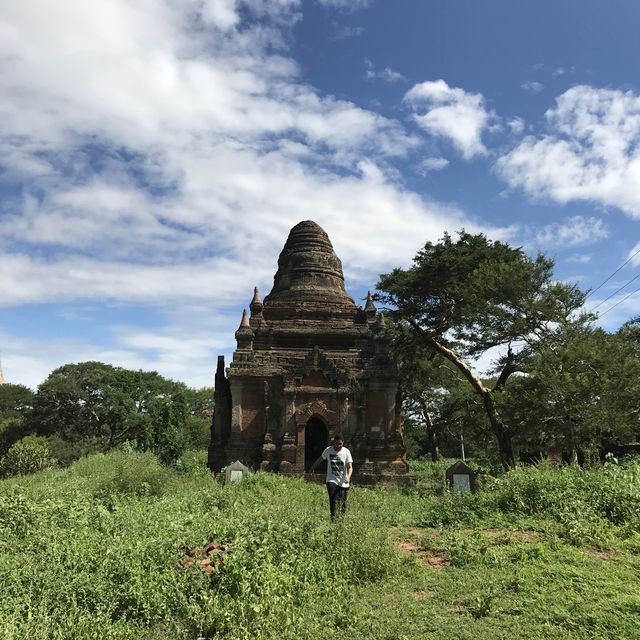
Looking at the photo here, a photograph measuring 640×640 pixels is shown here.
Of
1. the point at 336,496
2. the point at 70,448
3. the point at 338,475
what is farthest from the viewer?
the point at 70,448

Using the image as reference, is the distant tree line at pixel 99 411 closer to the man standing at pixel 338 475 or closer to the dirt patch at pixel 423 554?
the man standing at pixel 338 475

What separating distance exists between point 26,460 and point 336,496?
2754 centimetres

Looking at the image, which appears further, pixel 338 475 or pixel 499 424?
pixel 499 424

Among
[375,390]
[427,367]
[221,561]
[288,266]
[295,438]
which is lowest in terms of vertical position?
[221,561]

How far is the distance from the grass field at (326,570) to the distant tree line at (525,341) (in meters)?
5.31

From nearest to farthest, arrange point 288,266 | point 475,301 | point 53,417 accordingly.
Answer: point 475,301, point 288,266, point 53,417

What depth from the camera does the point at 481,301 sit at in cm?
1689

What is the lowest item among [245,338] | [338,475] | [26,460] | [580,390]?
[26,460]

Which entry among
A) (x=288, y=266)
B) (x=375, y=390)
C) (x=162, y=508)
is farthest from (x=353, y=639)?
(x=288, y=266)

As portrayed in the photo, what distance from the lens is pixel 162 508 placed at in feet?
27.8

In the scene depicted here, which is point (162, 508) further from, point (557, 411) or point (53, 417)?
point (53, 417)

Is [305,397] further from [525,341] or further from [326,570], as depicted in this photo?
[326,570]

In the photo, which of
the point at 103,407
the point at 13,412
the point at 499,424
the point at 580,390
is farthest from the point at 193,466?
the point at 13,412

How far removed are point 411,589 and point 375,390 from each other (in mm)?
14067
